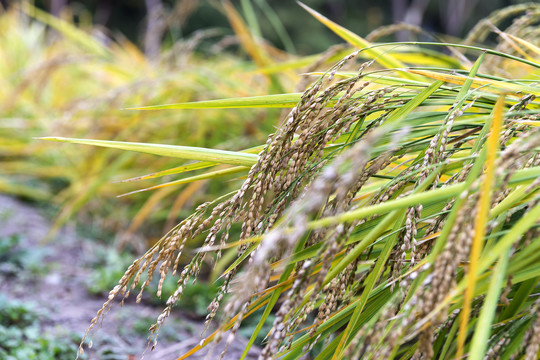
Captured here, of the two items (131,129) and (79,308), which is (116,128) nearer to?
(131,129)

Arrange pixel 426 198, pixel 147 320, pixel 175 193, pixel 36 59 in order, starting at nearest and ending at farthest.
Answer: pixel 426 198 → pixel 147 320 → pixel 175 193 → pixel 36 59

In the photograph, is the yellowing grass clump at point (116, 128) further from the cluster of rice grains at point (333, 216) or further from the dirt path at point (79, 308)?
the cluster of rice grains at point (333, 216)

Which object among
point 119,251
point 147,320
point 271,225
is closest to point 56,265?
point 119,251

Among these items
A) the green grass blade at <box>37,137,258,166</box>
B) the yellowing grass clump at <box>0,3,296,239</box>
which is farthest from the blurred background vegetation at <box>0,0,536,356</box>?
the green grass blade at <box>37,137,258,166</box>

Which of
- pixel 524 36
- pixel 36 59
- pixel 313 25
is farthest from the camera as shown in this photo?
pixel 313 25

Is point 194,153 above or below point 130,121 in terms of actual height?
above

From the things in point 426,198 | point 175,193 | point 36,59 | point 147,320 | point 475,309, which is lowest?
point 147,320

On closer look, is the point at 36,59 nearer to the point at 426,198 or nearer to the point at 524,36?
the point at 524,36

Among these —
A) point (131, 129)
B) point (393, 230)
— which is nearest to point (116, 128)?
point (131, 129)
